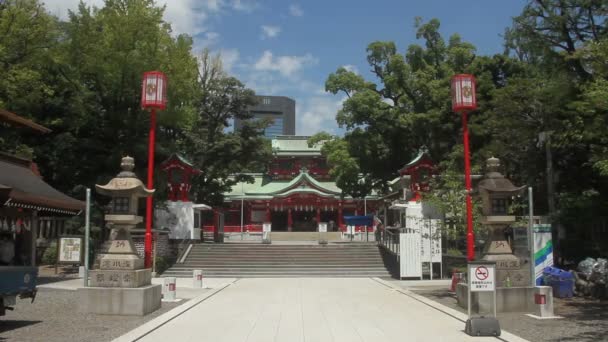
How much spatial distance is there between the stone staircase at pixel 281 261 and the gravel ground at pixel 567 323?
11253 millimetres

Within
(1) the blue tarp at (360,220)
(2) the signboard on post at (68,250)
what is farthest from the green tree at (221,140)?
(2) the signboard on post at (68,250)

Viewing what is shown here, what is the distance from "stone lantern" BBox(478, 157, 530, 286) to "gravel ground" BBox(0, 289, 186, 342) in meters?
7.99

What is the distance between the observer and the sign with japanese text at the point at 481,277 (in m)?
10.5

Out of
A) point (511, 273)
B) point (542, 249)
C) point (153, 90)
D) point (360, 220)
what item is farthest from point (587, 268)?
point (360, 220)

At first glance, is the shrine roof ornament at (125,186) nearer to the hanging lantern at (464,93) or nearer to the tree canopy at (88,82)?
the hanging lantern at (464,93)

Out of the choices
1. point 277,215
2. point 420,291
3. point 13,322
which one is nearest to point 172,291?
point 13,322

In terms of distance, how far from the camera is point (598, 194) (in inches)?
816

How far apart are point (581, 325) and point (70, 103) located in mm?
22968

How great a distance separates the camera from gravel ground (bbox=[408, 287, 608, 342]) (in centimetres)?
947

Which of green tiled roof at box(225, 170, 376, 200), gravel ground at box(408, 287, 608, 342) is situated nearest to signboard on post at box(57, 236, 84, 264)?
gravel ground at box(408, 287, 608, 342)

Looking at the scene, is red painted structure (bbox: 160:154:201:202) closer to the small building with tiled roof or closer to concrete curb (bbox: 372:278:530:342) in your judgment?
the small building with tiled roof

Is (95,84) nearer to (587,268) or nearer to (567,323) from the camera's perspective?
(587,268)

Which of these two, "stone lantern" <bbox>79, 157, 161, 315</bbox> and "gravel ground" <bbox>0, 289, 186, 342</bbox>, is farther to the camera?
"stone lantern" <bbox>79, 157, 161, 315</bbox>

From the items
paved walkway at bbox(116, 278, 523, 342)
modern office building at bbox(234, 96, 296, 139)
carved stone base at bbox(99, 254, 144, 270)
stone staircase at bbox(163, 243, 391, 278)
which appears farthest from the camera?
modern office building at bbox(234, 96, 296, 139)
